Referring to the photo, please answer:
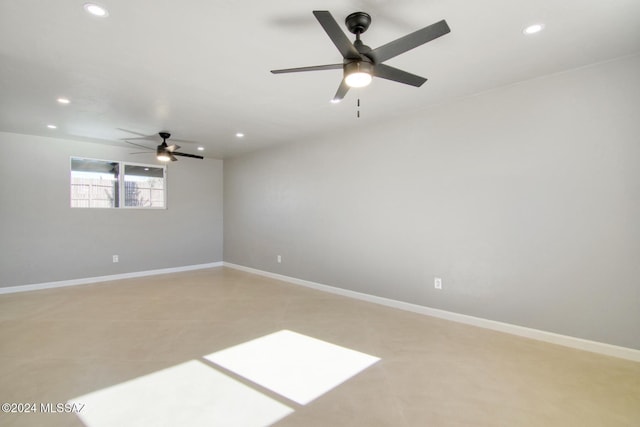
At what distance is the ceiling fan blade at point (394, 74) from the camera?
212cm

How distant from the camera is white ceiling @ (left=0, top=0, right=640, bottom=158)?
2.02 metres

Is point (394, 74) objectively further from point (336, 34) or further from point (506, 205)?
point (506, 205)

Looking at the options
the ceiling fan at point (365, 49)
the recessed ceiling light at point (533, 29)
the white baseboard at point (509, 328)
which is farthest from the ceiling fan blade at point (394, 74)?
the white baseboard at point (509, 328)

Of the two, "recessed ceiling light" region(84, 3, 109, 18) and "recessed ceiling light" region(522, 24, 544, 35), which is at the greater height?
"recessed ceiling light" region(522, 24, 544, 35)

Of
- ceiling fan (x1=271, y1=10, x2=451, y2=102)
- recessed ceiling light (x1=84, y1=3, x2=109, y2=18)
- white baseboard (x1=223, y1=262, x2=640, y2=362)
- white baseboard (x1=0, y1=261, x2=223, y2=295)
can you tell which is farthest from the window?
ceiling fan (x1=271, y1=10, x2=451, y2=102)

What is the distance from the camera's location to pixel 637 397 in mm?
2084

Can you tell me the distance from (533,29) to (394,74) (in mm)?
1079

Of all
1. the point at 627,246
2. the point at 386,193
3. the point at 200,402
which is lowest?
the point at 200,402

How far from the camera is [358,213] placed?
4.55 metres

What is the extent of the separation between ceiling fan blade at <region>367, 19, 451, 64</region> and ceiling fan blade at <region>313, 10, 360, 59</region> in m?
0.13

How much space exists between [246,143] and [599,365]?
5545 millimetres

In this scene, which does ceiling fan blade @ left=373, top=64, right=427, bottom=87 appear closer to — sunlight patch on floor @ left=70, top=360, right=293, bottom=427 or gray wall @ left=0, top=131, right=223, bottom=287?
sunlight patch on floor @ left=70, top=360, right=293, bottom=427

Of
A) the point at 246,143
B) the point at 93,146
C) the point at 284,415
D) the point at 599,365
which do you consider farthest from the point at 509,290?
the point at 93,146

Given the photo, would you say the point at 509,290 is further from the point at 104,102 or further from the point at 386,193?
the point at 104,102
